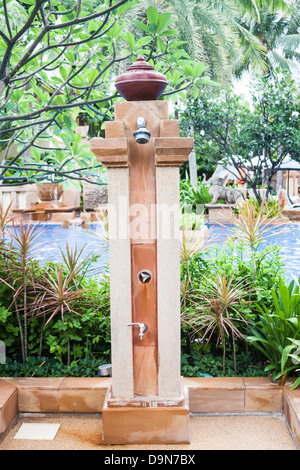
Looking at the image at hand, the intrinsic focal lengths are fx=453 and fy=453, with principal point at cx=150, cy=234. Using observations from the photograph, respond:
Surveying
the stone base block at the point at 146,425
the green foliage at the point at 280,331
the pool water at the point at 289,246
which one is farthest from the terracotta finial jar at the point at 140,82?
the pool water at the point at 289,246

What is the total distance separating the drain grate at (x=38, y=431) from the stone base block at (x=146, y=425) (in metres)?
0.43

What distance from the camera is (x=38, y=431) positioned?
329cm

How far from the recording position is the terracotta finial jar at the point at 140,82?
2.97m

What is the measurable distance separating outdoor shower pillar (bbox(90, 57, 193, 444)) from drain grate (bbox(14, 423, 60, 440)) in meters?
0.44

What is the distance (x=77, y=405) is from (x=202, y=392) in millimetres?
978

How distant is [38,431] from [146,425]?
0.82 meters

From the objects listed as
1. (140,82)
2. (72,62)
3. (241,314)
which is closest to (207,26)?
(241,314)

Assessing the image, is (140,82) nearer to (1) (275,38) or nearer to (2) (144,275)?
(2) (144,275)

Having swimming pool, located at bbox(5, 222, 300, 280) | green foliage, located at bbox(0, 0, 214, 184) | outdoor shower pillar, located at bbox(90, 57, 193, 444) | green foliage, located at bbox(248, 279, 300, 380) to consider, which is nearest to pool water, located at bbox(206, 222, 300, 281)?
swimming pool, located at bbox(5, 222, 300, 280)

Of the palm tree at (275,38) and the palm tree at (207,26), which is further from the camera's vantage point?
the palm tree at (275,38)

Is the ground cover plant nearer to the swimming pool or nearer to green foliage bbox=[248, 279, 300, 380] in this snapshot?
green foliage bbox=[248, 279, 300, 380]

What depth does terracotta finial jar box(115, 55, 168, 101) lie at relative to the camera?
2.97 meters

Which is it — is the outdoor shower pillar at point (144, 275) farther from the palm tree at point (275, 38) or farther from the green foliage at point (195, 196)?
the palm tree at point (275, 38)

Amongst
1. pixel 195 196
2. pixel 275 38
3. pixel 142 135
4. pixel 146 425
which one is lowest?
pixel 146 425
